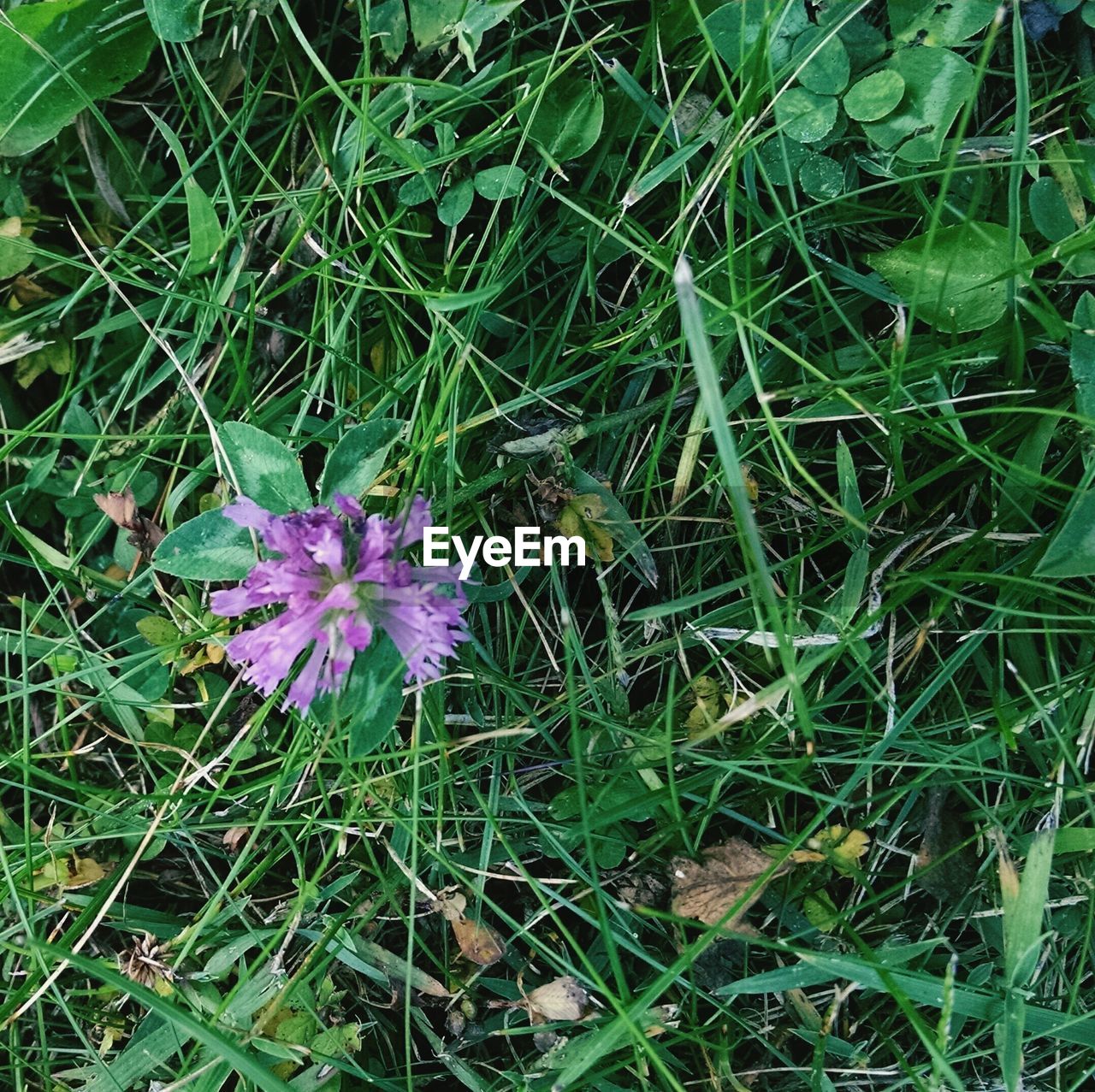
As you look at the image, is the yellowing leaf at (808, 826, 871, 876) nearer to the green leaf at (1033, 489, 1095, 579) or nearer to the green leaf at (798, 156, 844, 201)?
the green leaf at (1033, 489, 1095, 579)

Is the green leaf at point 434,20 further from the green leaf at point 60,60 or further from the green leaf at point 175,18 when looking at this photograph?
the green leaf at point 60,60

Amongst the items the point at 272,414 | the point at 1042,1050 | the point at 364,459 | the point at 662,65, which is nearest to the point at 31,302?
the point at 272,414

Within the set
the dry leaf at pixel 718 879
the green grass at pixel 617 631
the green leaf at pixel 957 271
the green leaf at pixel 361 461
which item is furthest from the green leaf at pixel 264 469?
the green leaf at pixel 957 271

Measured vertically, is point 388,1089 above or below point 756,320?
below

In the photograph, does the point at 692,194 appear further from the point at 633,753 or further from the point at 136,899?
the point at 136,899

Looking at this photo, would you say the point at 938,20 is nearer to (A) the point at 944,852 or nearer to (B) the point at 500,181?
(B) the point at 500,181

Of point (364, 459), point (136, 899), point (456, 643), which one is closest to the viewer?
point (364, 459)
